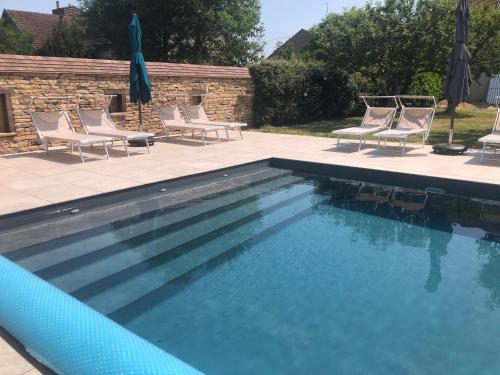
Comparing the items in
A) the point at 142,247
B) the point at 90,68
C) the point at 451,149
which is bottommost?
the point at 142,247

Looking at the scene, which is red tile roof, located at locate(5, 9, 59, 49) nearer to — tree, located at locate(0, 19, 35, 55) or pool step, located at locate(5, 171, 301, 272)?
tree, located at locate(0, 19, 35, 55)

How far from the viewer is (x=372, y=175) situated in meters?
7.57

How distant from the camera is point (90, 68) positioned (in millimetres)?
10398

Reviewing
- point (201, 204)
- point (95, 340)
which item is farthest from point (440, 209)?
point (95, 340)

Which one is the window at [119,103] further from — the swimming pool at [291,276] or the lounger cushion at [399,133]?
the lounger cushion at [399,133]

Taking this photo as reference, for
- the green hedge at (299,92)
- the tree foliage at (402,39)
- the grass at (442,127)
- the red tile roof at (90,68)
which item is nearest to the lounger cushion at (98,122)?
the red tile roof at (90,68)

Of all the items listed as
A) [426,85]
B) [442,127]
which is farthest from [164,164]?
[426,85]

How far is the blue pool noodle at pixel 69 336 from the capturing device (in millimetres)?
1945

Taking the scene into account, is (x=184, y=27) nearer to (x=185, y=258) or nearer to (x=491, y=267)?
(x=185, y=258)

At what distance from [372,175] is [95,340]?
6.23 meters

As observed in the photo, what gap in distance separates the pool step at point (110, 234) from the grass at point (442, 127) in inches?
268

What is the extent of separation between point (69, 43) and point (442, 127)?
810 inches

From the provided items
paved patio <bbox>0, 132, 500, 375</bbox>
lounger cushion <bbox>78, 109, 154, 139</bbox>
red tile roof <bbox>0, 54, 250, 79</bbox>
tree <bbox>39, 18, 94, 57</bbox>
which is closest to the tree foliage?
red tile roof <bbox>0, 54, 250, 79</bbox>

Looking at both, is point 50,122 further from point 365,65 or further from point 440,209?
point 365,65
